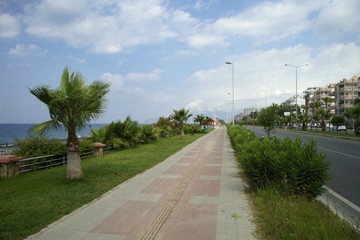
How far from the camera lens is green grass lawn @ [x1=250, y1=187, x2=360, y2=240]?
316 centimetres

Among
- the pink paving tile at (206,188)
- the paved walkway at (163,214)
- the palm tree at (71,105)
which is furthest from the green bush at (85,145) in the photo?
the pink paving tile at (206,188)

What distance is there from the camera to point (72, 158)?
23.3 ft

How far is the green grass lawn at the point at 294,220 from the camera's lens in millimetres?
3160

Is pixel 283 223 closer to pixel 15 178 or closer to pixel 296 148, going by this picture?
pixel 296 148

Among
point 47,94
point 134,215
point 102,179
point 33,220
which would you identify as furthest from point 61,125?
point 134,215

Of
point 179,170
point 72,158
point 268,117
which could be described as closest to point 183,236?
point 72,158

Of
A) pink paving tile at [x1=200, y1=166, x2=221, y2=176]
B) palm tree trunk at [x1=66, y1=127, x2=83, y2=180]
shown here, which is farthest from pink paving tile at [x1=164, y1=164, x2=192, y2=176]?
palm tree trunk at [x1=66, y1=127, x2=83, y2=180]

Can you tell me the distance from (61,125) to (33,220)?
11.6 ft

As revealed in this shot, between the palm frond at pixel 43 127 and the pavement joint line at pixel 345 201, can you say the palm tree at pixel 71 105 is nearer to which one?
the palm frond at pixel 43 127

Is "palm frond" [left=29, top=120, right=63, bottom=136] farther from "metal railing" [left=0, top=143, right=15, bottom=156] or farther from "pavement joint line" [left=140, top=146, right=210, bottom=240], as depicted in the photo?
"metal railing" [left=0, top=143, right=15, bottom=156]

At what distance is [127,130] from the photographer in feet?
53.9

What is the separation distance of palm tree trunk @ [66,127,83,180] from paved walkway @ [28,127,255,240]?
1638 mm

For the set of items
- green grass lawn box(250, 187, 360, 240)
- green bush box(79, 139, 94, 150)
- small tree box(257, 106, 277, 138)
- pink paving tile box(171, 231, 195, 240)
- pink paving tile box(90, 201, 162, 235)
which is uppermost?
small tree box(257, 106, 277, 138)

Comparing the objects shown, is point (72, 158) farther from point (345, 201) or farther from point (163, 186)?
point (345, 201)
